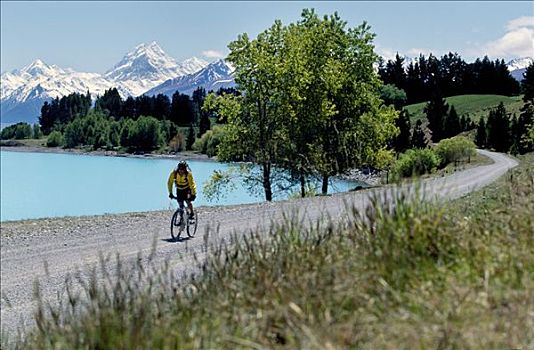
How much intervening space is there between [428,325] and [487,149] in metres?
97.2

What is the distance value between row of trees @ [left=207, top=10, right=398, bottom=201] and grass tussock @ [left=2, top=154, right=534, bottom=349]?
30.8 m

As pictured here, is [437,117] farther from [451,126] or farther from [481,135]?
[481,135]

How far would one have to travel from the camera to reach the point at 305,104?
39031 mm

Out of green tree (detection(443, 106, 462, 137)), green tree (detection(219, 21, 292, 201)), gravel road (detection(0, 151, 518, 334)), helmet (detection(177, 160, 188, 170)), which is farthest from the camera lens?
green tree (detection(443, 106, 462, 137))

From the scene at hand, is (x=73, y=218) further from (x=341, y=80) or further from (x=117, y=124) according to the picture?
(x=117, y=124)

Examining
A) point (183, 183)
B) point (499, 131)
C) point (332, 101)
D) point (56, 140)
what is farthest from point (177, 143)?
point (183, 183)

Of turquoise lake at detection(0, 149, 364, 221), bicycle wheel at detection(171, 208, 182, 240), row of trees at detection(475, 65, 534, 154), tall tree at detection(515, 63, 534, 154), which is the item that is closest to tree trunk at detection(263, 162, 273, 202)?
turquoise lake at detection(0, 149, 364, 221)

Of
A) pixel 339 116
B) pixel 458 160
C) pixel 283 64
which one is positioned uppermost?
pixel 283 64

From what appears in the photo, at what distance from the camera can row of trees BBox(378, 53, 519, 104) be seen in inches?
6535

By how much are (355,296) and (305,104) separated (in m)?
35.0

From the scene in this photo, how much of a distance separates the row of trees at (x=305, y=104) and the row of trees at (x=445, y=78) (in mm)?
124599

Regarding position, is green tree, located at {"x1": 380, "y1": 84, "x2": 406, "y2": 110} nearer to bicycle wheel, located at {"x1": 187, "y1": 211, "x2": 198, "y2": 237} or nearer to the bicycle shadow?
bicycle wheel, located at {"x1": 187, "y1": 211, "x2": 198, "y2": 237}

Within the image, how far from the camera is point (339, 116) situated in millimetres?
41312

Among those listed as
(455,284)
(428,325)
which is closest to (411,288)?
(455,284)
